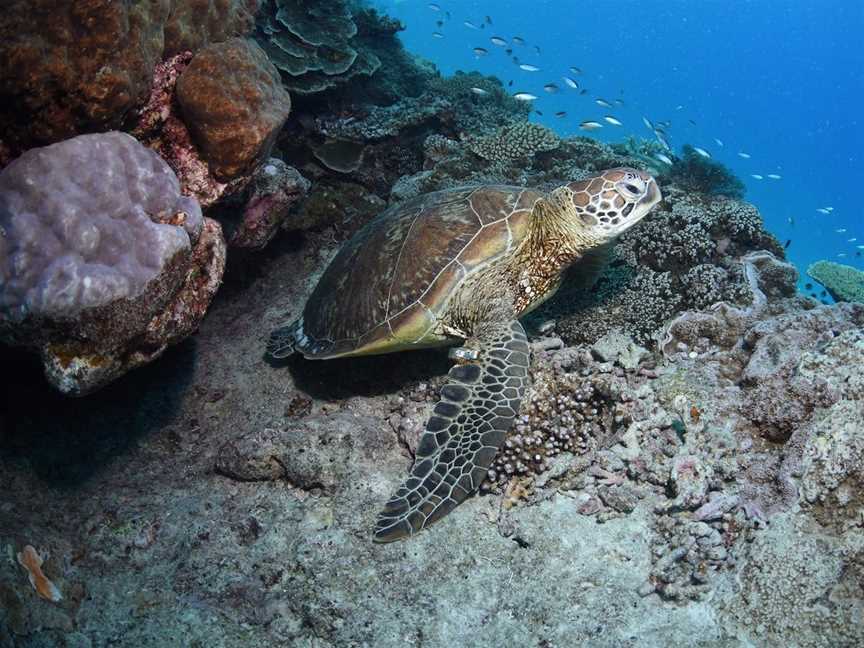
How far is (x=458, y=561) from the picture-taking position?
289 cm

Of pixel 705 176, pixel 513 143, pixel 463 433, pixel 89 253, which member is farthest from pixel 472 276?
pixel 705 176

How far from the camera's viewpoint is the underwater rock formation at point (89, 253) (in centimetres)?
237

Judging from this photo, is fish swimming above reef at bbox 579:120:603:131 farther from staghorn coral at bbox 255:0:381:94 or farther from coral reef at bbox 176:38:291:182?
coral reef at bbox 176:38:291:182

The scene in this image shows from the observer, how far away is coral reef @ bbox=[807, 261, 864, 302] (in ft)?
25.3

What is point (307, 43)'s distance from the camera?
7516 mm

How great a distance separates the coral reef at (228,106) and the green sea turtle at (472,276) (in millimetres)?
1311

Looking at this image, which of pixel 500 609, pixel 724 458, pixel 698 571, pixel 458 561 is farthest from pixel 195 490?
pixel 724 458

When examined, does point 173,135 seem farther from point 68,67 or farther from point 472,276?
point 472,276

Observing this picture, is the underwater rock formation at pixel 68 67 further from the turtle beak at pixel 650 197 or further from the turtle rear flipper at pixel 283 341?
the turtle beak at pixel 650 197

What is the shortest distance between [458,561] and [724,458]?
169cm

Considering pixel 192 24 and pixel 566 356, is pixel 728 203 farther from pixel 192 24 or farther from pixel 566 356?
pixel 192 24

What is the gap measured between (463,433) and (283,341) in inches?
93.1

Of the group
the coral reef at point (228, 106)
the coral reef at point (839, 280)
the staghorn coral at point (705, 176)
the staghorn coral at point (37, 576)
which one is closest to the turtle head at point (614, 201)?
the coral reef at point (228, 106)

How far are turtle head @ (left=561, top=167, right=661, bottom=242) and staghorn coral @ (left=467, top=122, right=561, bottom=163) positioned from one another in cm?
333
